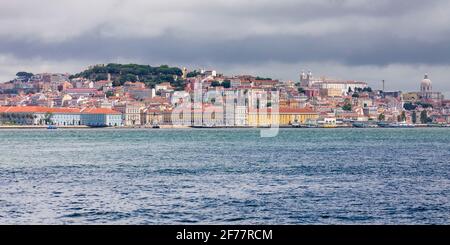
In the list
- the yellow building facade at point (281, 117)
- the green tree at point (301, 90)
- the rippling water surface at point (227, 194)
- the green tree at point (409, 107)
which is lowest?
the yellow building facade at point (281, 117)

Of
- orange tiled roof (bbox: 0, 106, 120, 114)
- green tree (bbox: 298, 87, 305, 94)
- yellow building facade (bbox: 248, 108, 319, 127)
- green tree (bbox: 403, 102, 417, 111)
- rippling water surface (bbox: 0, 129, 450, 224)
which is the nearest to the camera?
rippling water surface (bbox: 0, 129, 450, 224)

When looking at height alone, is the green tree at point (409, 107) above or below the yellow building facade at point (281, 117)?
above

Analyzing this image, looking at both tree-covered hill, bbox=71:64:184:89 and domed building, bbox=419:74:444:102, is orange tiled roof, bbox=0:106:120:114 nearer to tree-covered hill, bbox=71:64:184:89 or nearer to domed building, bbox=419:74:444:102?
tree-covered hill, bbox=71:64:184:89

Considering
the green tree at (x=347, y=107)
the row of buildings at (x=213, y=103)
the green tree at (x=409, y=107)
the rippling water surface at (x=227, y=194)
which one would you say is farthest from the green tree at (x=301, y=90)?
the rippling water surface at (x=227, y=194)

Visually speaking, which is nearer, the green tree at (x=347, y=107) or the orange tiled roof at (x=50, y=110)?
the orange tiled roof at (x=50, y=110)

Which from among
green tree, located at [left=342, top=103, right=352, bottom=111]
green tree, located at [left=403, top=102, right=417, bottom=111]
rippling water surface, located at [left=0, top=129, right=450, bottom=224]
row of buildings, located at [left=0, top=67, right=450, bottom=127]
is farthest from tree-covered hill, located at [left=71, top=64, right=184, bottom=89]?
rippling water surface, located at [left=0, top=129, right=450, bottom=224]

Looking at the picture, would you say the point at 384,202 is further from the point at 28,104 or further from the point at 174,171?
the point at 28,104

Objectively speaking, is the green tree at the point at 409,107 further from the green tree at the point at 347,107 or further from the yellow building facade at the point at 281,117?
the yellow building facade at the point at 281,117

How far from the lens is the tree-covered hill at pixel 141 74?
451ft

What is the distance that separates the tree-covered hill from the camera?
138 metres

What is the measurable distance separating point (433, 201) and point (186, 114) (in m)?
94.1

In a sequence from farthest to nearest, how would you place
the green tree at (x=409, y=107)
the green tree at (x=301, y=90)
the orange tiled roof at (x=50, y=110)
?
the green tree at (x=409, y=107) < the green tree at (x=301, y=90) < the orange tiled roof at (x=50, y=110)
